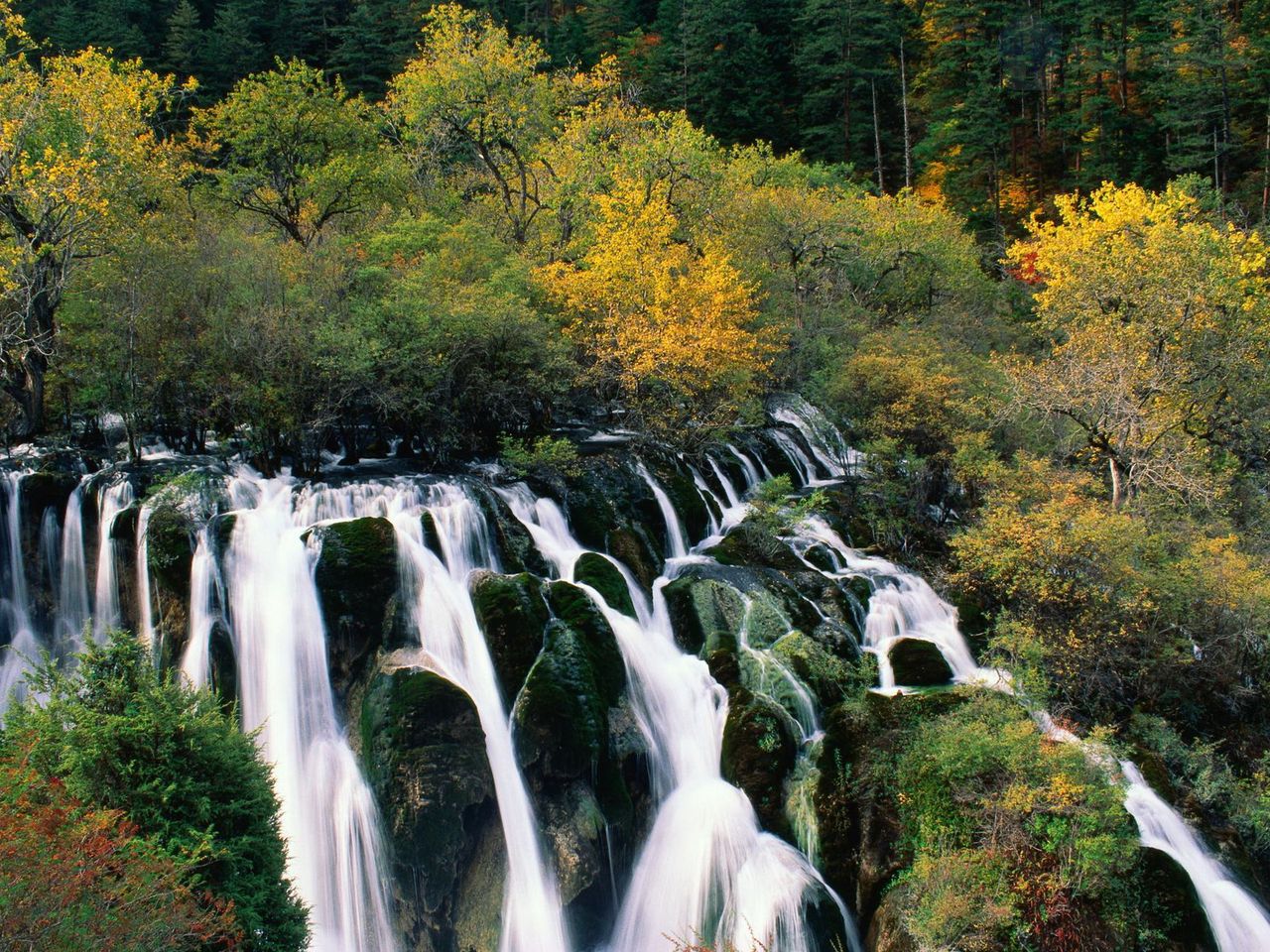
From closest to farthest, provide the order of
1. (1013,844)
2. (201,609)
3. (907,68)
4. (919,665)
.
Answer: (1013,844), (201,609), (919,665), (907,68)

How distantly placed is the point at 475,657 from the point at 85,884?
265 inches

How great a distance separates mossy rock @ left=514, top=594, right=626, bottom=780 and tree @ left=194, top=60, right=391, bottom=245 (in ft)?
58.9

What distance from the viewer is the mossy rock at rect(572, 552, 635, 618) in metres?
14.5

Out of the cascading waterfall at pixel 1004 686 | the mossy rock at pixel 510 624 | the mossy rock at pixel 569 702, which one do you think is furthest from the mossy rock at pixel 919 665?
the mossy rock at pixel 510 624

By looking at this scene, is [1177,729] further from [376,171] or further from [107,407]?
[376,171]

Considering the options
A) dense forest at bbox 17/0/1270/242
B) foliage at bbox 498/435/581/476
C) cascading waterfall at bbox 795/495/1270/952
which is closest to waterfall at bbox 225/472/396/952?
foliage at bbox 498/435/581/476

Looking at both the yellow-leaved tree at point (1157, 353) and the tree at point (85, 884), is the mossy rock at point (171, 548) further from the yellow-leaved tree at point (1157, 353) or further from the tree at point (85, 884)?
the yellow-leaved tree at point (1157, 353)

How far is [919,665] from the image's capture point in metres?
14.5

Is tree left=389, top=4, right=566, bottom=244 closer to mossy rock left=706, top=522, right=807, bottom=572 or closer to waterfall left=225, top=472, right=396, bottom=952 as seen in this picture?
mossy rock left=706, top=522, right=807, bottom=572

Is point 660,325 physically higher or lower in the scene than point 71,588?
higher

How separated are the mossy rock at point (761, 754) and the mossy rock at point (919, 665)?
300 cm

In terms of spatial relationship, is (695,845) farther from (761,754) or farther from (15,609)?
(15,609)

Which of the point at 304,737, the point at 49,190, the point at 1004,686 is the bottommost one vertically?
the point at 1004,686

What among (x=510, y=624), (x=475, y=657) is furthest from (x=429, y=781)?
(x=510, y=624)
